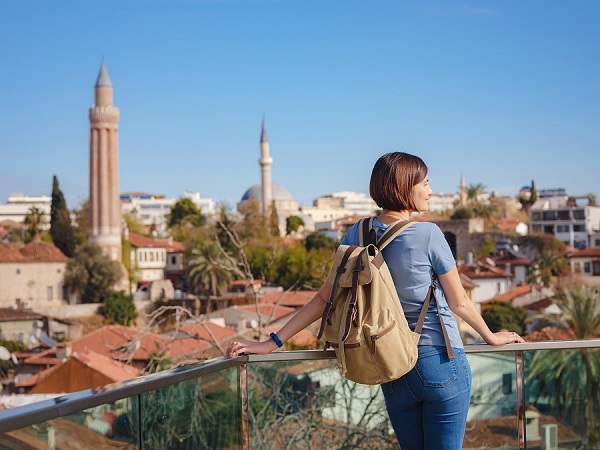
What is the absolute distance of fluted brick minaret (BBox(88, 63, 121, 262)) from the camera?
6519 cm

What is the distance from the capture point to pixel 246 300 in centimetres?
5297

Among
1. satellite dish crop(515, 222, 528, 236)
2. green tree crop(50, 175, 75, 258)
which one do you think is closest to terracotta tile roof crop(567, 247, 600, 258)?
satellite dish crop(515, 222, 528, 236)

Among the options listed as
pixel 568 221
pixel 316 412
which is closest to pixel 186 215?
pixel 568 221

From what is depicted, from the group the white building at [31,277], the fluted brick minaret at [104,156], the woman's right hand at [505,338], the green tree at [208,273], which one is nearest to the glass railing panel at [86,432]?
the woman's right hand at [505,338]

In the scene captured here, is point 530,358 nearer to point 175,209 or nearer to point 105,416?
point 105,416

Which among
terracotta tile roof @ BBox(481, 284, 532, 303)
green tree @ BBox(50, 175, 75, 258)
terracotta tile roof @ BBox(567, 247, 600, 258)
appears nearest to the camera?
terracotta tile roof @ BBox(481, 284, 532, 303)

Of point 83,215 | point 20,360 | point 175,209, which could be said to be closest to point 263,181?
point 175,209

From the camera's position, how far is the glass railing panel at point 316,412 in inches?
168

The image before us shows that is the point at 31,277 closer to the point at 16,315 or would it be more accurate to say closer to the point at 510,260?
the point at 16,315

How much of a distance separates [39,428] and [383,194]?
1370 millimetres

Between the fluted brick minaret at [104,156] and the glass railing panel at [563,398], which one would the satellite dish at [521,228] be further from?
the glass railing panel at [563,398]

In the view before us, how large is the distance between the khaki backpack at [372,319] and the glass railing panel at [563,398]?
48.5 inches

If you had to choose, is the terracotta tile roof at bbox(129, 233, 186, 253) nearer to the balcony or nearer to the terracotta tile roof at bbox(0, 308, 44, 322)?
the terracotta tile roof at bbox(0, 308, 44, 322)

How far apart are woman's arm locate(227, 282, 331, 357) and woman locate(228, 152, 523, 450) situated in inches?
1.1
